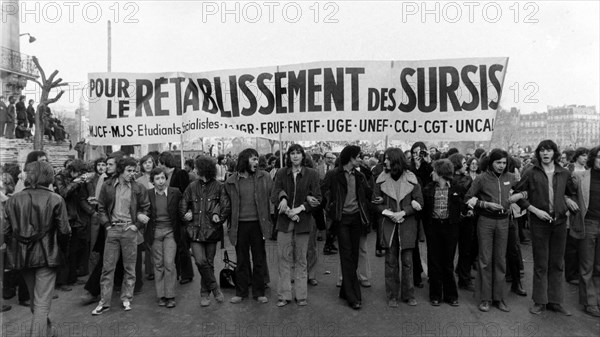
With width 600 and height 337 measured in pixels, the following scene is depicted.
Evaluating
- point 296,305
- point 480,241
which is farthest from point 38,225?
point 480,241

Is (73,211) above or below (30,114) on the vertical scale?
below

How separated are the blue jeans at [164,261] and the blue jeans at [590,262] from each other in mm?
5170

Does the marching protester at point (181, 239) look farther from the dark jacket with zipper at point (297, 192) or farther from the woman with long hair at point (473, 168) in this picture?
the woman with long hair at point (473, 168)

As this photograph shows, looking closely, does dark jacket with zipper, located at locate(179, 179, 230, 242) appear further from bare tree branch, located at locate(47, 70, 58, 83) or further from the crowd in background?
the crowd in background

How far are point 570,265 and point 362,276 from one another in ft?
10.2

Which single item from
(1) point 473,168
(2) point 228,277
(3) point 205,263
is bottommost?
(2) point 228,277

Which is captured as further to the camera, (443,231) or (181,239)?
(181,239)

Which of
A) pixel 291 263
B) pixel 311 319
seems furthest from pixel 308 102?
pixel 311 319

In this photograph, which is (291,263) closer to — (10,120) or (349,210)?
(349,210)

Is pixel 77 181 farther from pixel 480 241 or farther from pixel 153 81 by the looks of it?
pixel 480 241

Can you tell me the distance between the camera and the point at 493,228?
4859 mm

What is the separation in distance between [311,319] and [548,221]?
10.1ft

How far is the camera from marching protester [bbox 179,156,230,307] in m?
5.08

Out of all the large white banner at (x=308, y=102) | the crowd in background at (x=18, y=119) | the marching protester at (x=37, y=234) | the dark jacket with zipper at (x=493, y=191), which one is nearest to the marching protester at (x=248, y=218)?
the large white banner at (x=308, y=102)
